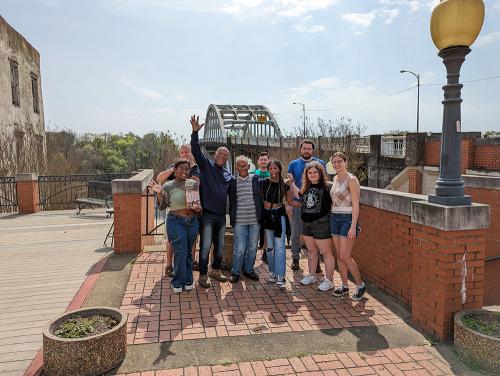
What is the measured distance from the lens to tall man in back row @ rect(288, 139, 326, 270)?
5531 mm

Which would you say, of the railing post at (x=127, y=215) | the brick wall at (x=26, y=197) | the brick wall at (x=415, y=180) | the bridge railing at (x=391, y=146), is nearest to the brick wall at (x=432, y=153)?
the brick wall at (x=415, y=180)

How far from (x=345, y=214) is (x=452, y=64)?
76.3 inches

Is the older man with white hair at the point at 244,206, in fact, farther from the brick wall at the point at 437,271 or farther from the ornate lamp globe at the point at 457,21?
the ornate lamp globe at the point at 457,21

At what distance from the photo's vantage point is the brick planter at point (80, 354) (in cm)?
304

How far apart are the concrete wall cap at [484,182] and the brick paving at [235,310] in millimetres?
4455

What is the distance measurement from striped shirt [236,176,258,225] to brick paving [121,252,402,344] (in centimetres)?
92

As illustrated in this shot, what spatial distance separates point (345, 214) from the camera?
459cm

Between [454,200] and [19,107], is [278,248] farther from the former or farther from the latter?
[19,107]

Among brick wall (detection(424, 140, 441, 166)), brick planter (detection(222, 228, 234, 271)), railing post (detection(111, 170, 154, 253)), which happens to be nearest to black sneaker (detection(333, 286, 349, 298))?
brick planter (detection(222, 228, 234, 271))

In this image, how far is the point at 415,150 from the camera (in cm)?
1741

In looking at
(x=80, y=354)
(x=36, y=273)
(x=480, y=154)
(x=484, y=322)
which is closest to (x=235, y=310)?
(x=80, y=354)

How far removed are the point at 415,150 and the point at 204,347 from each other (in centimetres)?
1627

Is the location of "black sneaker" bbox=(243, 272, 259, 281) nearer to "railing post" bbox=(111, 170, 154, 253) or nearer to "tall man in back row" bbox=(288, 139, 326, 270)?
"tall man in back row" bbox=(288, 139, 326, 270)

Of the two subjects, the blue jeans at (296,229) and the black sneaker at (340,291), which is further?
the blue jeans at (296,229)
